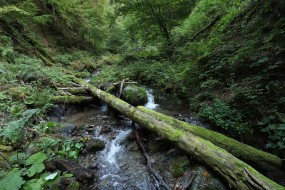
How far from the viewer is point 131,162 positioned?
469 cm

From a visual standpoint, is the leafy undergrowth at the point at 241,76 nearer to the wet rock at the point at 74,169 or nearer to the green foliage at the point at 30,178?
the wet rock at the point at 74,169

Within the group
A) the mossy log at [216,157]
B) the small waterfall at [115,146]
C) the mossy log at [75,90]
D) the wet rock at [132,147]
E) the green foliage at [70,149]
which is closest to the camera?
the mossy log at [216,157]

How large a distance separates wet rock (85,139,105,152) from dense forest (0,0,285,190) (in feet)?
0.64

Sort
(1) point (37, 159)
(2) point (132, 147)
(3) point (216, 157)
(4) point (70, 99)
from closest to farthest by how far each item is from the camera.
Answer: (1) point (37, 159) < (3) point (216, 157) < (2) point (132, 147) < (4) point (70, 99)

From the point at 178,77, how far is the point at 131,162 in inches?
200

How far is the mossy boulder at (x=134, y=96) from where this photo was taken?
818 centimetres

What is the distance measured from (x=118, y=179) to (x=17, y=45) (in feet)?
36.8

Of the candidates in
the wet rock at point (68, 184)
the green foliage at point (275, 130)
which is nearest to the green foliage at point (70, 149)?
the wet rock at point (68, 184)

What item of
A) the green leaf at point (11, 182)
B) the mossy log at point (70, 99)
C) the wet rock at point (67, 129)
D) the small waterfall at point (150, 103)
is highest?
the green leaf at point (11, 182)

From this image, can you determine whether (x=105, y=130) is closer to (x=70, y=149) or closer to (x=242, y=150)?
(x=70, y=149)

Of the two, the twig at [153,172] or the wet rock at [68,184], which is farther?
the twig at [153,172]

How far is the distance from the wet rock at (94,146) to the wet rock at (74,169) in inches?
40.3

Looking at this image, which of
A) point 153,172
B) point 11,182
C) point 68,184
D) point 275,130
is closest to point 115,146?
point 153,172

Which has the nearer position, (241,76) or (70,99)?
(241,76)
